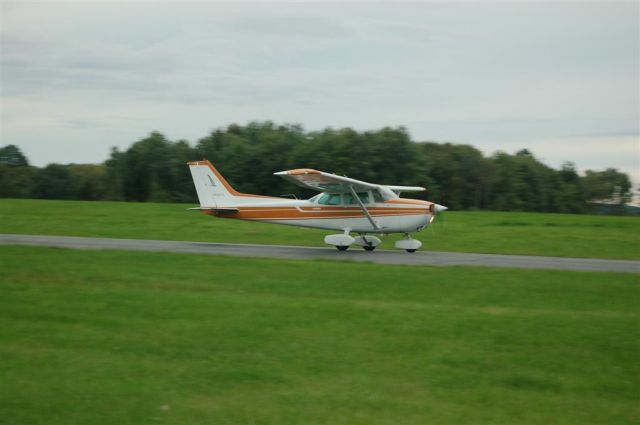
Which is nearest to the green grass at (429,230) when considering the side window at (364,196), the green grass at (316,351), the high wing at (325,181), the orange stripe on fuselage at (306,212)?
the orange stripe on fuselage at (306,212)

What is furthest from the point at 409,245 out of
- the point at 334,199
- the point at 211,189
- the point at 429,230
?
the point at 211,189

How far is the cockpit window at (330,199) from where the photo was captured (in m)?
25.1

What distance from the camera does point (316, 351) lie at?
32.1 ft

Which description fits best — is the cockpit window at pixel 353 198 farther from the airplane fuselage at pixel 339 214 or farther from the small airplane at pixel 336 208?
the airplane fuselage at pixel 339 214

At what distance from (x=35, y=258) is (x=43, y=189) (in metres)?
74.3

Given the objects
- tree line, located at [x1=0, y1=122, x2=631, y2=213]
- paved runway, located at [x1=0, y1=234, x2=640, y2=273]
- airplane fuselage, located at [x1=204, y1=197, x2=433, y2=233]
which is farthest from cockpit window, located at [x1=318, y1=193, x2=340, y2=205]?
tree line, located at [x1=0, y1=122, x2=631, y2=213]

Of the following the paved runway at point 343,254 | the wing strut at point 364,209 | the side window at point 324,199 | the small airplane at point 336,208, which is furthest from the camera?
the side window at point 324,199

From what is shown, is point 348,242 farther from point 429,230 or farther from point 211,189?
point 429,230

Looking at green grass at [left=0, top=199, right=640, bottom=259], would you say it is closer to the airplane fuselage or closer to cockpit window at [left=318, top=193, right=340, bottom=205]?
the airplane fuselage

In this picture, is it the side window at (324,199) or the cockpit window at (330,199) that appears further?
the side window at (324,199)

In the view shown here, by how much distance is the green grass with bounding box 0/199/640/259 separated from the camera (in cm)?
2635

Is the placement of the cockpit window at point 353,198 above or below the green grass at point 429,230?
above

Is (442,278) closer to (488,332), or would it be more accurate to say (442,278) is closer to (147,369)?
(488,332)

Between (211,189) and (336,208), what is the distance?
5.19 meters
